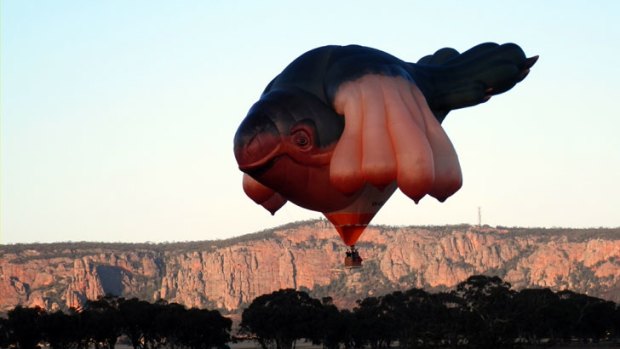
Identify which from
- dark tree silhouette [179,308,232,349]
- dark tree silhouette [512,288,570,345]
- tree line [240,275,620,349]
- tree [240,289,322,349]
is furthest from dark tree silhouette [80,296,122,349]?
dark tree silhouette [512,288,570,345]

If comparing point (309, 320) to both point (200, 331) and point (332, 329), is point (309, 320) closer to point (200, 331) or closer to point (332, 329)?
point (332, 329)

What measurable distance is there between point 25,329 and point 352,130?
67503 millimetres

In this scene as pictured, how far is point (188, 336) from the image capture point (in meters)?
82.4

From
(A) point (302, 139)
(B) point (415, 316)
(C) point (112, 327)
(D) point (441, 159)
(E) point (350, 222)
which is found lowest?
(E) point (350, 222)

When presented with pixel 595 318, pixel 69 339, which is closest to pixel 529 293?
pixel 595 318

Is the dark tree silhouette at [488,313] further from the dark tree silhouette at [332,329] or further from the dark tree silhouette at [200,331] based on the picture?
the dark tree silhouette at [200,331]

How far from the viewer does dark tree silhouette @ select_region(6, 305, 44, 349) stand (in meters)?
77.9

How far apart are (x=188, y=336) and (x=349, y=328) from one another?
11070 mm

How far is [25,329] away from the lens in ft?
256

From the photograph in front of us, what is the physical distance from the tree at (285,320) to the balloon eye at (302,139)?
7023 cm

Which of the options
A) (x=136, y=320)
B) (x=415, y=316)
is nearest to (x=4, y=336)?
(x=136, y=320)

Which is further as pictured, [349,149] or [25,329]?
[25,329]

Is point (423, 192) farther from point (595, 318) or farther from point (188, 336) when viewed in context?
point (595, 318)

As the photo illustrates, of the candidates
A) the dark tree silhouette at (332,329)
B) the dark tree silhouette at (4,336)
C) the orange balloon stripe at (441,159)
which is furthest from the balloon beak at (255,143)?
the dark tree silhouette at (332,329)
